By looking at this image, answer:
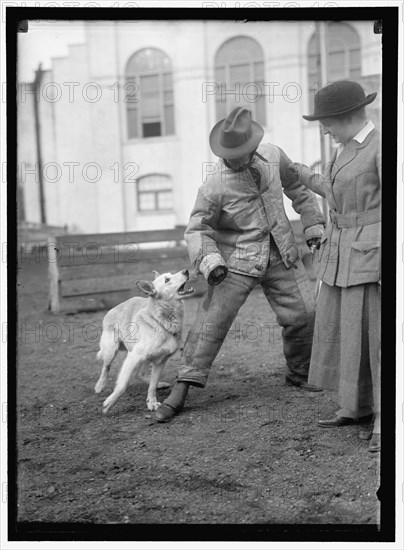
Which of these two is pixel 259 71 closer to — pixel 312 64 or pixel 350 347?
pixel 312 64

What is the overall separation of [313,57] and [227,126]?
64 cm

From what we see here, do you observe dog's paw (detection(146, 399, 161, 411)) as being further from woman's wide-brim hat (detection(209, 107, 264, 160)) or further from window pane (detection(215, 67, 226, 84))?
window pane (detection(215, 67, 226, 84))

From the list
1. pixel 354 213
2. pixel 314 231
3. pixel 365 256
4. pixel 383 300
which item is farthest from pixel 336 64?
pixel 383 300

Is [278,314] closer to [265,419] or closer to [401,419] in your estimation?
[265,419]

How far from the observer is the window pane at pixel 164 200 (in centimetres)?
426

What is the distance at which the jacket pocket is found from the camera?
326 cm

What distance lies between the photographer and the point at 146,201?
14.5 ft

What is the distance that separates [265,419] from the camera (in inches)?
146

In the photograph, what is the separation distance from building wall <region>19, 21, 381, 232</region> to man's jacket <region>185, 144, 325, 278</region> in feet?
0.52

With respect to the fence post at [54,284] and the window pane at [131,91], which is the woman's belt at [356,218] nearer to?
the window pane at [131,91]

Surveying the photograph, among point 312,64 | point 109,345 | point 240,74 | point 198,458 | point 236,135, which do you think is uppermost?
point 312,64

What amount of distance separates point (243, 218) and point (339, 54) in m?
1.14

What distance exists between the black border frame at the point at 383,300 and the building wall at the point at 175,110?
0.33 feet

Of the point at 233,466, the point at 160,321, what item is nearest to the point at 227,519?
the point at 233,466
